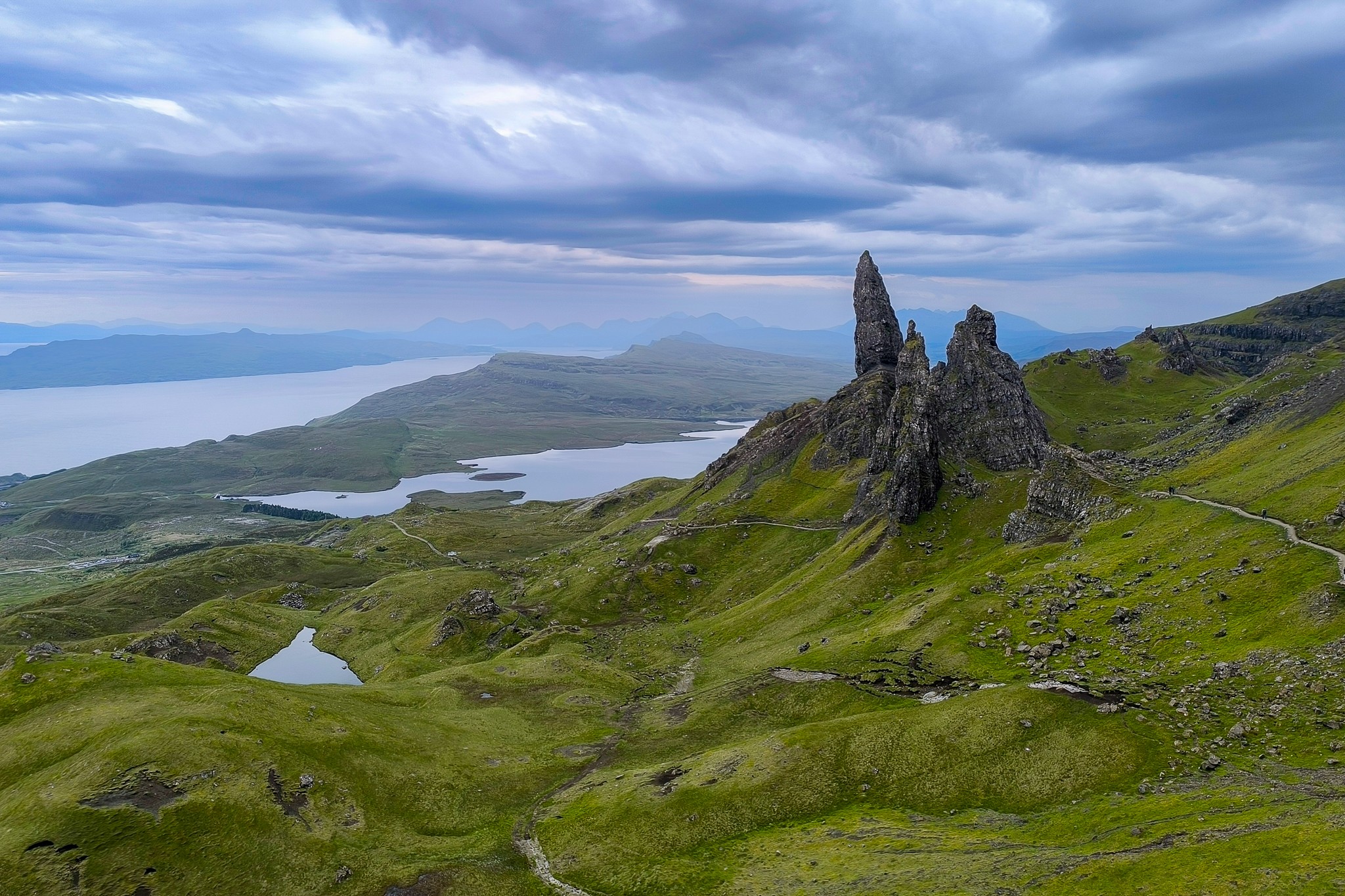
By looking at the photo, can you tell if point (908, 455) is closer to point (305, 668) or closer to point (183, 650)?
point (305, 668)

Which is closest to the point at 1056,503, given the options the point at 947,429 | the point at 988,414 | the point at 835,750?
the point at 988,414

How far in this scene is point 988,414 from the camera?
160250 millimetres

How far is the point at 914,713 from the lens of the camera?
78812 millimetres

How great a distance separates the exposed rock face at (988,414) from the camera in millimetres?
153125

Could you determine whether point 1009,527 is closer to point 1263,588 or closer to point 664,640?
point 1263,588

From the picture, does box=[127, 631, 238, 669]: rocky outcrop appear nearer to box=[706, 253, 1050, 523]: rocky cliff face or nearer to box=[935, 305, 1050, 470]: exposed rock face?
box=[706, 253, 1050, 523]: rocky cliff face

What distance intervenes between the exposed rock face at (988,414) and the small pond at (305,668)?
5354 inches

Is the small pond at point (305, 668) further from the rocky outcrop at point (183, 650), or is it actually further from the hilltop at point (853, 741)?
the hilltop at point (853, 741)

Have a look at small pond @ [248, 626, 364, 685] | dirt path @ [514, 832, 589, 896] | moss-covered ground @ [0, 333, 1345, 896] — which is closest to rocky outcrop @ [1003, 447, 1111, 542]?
moss-covered ground @ [0, 333, 1345, 896]

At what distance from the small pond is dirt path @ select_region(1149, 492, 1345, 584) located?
14775 cm

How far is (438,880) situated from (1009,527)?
105 meters

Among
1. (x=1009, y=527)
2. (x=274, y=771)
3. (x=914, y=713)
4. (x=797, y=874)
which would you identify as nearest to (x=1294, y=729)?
(x=914, y=713)

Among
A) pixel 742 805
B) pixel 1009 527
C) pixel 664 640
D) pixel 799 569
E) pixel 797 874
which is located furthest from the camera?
pixel 799 569

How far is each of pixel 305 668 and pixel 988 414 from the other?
161 meters
